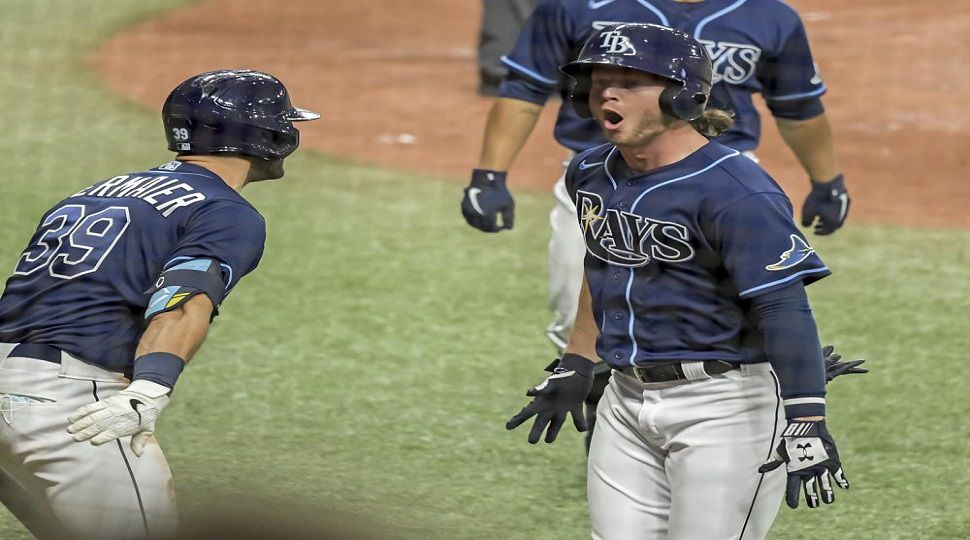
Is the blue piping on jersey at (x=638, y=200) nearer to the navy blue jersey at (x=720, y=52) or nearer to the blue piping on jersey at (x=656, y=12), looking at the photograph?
the navy blue jersey at (x=720, y=52)

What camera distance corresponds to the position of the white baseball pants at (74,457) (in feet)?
12.7

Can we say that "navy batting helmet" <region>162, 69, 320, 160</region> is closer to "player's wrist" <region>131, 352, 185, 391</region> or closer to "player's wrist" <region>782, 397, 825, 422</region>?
"player's wrist" <region>131, 352, 185, 391</region>

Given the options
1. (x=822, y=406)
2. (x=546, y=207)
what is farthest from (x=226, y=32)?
(x=822, y=406)

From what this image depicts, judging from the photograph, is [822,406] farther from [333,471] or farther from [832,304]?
[832,304]

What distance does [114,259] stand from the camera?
388 cm

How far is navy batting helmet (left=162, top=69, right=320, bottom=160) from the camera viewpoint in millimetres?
4133

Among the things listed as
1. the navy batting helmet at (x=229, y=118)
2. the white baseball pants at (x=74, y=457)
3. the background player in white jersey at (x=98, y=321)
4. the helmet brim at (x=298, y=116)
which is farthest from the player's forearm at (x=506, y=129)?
the white baseball pants at (x=74, y=457)

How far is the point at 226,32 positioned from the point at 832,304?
988cm

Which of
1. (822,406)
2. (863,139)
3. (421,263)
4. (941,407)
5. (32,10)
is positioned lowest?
(32,10)

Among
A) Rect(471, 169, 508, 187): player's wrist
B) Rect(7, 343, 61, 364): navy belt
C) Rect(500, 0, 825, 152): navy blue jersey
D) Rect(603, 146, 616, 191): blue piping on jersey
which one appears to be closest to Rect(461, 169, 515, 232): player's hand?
Rect(471, 169, 508, 187): player's wrist

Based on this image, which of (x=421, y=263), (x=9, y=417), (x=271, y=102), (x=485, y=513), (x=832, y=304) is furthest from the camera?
(x=421, y=263)

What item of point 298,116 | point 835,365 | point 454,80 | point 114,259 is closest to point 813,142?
point 835,365

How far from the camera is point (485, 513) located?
5562 millimetres

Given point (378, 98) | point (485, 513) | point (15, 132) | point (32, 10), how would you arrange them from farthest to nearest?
point (32, 10)
point (378, 98)
point (15, 132)
point (485, 513)
